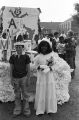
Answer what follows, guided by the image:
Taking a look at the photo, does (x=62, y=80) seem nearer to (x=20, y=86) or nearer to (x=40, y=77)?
(x=40, y=77)

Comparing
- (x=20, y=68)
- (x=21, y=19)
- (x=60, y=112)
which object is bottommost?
(x=60, y=112)

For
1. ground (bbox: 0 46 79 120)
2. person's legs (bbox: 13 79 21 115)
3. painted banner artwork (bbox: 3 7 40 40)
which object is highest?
painted banner artwork (bbox: 3 7 40 40)

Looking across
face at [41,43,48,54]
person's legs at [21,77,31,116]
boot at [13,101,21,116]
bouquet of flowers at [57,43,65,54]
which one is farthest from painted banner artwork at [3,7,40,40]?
boot at [13,101,21,116]

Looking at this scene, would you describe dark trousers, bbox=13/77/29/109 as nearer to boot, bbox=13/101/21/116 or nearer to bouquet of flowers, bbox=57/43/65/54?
boot, bbox=13/101/21/116

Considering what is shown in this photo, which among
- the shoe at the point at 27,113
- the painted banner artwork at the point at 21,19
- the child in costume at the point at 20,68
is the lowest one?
the shoe at the point at 27,113

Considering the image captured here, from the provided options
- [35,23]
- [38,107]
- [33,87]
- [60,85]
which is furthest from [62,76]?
[35,23]

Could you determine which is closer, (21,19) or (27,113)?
(27,113)

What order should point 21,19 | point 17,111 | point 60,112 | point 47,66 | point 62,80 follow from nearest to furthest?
point 47,66, point 17,111, point 60,112, point 62,80, point 21,19

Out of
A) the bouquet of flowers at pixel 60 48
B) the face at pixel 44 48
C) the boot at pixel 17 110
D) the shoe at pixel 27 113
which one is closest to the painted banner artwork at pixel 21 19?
the face at pixel 44 48

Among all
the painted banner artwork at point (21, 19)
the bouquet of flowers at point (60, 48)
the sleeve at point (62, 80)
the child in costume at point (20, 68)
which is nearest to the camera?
the child in costume at point (20, 68)

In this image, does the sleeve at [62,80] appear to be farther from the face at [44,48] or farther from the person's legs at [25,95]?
the person's legs at [25,95]

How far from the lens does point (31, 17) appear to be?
7.46m

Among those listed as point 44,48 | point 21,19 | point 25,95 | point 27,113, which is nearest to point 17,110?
point 27,113

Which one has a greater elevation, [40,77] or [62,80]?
[40,77]
